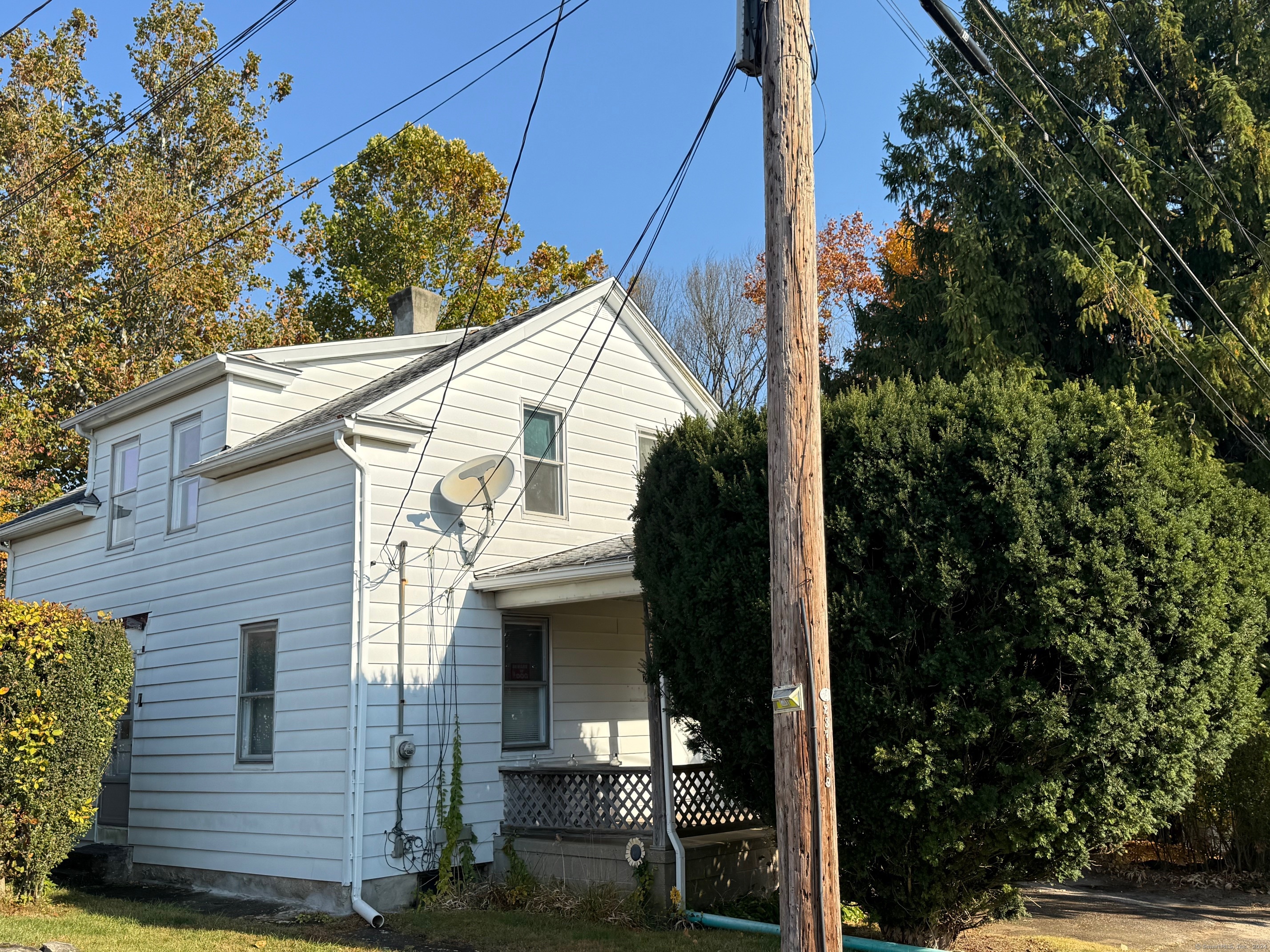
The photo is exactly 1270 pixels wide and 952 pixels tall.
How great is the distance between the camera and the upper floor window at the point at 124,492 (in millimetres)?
14422

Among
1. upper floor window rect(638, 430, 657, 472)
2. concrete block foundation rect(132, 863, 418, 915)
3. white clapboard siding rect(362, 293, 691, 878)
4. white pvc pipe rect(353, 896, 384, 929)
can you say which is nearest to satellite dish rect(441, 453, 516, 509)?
white clapboard siding rect(362, 293, 691, 878)

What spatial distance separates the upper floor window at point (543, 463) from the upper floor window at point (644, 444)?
1.54m

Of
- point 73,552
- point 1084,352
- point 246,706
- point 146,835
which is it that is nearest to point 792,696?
Result: point 246,706

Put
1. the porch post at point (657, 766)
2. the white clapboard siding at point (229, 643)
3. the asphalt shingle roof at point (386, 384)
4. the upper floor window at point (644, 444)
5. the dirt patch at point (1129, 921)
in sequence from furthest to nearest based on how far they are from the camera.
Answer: the upper floor window at point (644, 444)
the asphalt shingle roof at point (386, 384)
the white clapboard siding at point (229, 643)
the porch post at point (657, 766)
the dirt patch at point (1129, 921)

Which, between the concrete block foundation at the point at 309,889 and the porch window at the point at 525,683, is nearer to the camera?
the concrete block foundation at the point at 309,889

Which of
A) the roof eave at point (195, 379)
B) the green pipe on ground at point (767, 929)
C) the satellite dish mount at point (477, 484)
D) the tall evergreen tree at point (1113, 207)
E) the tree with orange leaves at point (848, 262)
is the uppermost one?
the tree with orange leaves at point (848, 262)

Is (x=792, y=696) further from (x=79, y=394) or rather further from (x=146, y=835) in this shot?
(x=79, y=394)

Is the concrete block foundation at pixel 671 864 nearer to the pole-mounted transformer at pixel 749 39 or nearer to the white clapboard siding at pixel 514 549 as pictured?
the white clapboard siding at pixel 514 549

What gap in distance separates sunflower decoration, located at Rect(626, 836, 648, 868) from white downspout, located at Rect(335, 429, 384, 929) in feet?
7.86

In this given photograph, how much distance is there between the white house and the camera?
10859mm

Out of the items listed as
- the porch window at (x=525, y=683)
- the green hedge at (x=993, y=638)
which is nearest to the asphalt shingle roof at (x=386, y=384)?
the porch window at (x=525, y=683)

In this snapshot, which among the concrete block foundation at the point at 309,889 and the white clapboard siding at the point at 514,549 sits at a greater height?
the white clapboard siding at the point at 514,549

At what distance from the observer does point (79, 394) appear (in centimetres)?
2520

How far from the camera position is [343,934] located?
961 cm
